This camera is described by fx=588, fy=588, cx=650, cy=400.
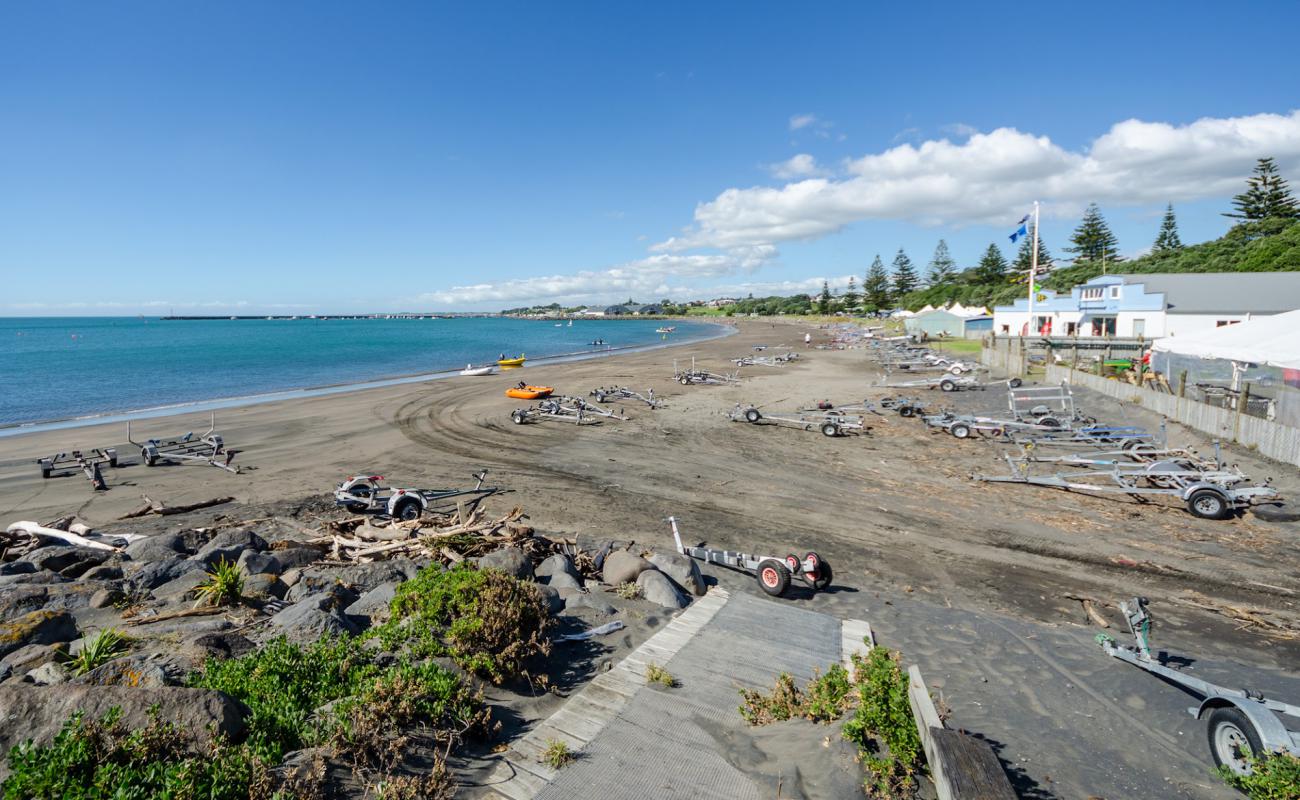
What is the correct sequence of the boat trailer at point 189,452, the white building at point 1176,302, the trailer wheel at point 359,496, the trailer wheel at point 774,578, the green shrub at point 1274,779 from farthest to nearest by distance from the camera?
1. the white building at point 1176,302
2. the boat trailer at point 189,452
3. the trailer wheel at point 359,496
4. the trailer wheel at point 774,578
5. the green shrub at point 1274,779

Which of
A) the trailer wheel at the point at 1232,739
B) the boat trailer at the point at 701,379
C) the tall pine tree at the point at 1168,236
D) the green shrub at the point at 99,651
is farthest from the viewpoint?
the tall pine tree at the point at 1168,236

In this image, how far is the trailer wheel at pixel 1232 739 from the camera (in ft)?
18.5

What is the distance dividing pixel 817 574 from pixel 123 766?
9.56m

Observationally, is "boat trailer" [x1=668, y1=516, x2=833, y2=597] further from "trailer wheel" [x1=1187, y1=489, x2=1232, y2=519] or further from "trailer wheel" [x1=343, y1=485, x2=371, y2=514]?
"trailer wheel" [x1=1187, y1=489, x2=1232, y2=519]

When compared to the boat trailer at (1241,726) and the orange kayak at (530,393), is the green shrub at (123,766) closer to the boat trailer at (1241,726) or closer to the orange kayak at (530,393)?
the boat trailer at (1241,726)

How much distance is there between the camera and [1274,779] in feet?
15.0

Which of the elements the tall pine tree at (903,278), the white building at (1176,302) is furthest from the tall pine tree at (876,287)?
the white building at (1176,302)

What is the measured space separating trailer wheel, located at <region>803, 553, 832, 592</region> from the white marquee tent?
1593cm

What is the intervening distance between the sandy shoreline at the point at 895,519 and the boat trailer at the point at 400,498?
117cm

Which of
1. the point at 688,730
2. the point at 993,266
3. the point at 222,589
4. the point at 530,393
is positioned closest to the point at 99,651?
the point at 222,589

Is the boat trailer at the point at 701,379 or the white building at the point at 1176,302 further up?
the white building at the point at 1176,302

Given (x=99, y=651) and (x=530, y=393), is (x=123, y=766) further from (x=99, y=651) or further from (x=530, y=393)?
(x=530, y=393)

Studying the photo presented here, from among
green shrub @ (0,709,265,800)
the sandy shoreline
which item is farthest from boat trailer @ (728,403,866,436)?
green shrub @ (0,709,265,800)

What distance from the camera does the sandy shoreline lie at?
8352 millimetres
